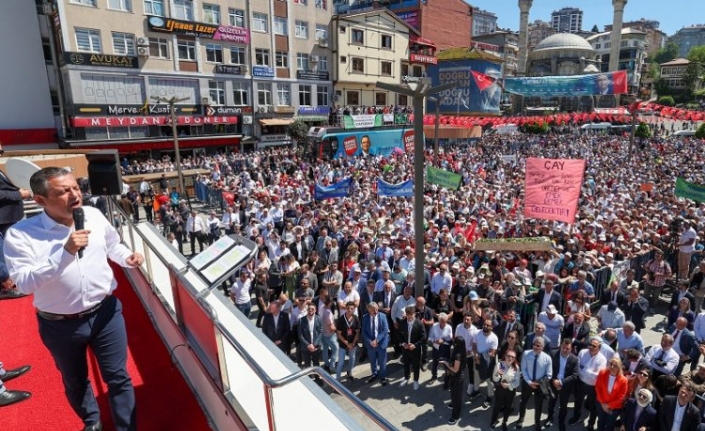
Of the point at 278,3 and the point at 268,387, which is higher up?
the point at 278,3

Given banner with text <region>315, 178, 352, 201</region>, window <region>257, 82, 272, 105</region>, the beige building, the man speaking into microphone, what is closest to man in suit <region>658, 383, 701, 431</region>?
the man speaking into microphone

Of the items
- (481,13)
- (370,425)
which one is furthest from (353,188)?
(481,13)

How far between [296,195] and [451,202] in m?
6.24

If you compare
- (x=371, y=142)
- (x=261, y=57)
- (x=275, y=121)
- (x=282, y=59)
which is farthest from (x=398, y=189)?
(x=282, y=59)

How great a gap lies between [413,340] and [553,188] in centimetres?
629

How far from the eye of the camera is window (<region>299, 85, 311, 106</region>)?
129ft

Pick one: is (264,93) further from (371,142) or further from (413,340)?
(413,340)

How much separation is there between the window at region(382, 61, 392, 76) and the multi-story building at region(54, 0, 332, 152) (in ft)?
23.0

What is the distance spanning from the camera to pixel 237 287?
9.30m

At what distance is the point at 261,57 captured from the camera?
36.4 m

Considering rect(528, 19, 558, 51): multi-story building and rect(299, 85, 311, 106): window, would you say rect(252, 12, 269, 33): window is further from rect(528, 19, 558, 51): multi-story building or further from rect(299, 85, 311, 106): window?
rect(528, 19, 558, 51): multi-story building

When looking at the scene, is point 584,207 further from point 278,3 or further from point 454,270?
point 278,3

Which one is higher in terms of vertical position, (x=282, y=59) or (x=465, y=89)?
(x=282, y=59)

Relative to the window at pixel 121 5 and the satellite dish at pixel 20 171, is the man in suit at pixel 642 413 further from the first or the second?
the window at pixel 121 5
